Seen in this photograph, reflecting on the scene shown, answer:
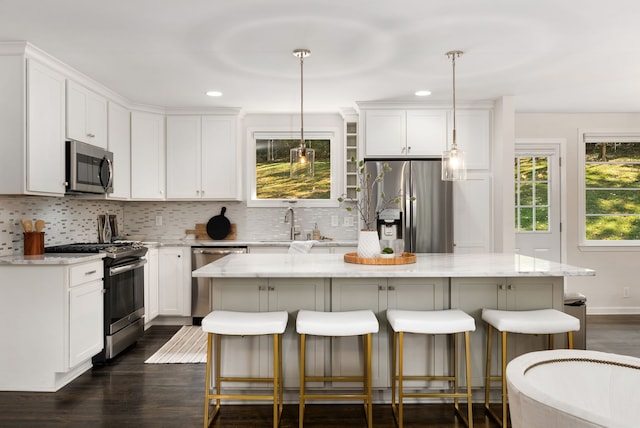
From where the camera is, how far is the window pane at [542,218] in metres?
5.55

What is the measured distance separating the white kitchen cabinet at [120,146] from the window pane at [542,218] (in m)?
4.90

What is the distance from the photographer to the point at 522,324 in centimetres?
250

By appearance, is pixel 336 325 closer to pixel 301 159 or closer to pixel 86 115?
pixel 301 159

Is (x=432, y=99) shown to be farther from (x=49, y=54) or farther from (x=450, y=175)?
(x=49, y=54)

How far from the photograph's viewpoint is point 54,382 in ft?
10.3

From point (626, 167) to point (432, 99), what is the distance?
2832 mm

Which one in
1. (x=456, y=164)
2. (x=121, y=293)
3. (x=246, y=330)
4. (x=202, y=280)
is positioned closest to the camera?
(x=246, y=330)

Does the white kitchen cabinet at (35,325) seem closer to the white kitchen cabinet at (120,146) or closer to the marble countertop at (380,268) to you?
the marble countertop at (380,268)

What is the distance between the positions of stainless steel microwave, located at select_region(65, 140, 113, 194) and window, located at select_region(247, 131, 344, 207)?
5.83ft

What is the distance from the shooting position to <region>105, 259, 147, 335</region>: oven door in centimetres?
373

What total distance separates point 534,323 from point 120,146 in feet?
14.0

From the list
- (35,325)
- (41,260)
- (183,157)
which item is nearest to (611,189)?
(183,157)

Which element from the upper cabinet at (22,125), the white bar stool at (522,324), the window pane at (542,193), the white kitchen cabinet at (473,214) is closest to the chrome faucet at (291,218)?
the white kitchen cabinet at (473,214)

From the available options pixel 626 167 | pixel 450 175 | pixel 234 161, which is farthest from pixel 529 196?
pixel 234 161
